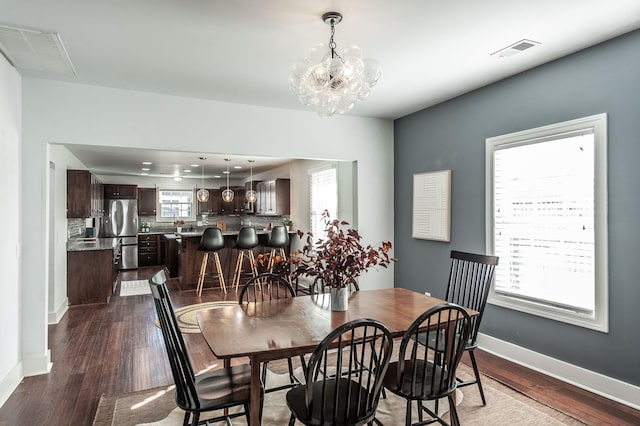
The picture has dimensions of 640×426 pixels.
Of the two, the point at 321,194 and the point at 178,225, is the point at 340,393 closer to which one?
the point at 321,194

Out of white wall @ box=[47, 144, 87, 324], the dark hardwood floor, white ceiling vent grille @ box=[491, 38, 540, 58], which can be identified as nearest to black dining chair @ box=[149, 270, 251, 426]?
the dark hardwood floor

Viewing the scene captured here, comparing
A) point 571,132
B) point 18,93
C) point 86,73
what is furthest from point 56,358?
point 571,132

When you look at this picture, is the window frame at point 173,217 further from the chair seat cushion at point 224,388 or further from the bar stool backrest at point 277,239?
the chair seat cushion at point 224,388

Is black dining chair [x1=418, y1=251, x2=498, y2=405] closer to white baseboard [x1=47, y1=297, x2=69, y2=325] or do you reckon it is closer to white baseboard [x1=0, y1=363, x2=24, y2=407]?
white baseboard [x1=0, y1=363, x2=24, y2=407]

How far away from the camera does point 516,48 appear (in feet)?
9.33

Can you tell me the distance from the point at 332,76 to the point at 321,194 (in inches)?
188

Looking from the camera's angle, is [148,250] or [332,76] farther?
[148,250]

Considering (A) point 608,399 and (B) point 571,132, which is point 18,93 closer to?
(B) point 571,132

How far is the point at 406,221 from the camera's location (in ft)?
16.0

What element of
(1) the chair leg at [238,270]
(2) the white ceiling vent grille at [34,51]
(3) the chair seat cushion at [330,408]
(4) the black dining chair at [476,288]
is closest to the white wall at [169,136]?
(2) the white ceiling vent grille at [34,51]

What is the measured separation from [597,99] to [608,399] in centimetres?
217

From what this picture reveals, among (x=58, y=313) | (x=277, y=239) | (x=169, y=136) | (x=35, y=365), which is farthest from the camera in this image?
(x=277, y=239)

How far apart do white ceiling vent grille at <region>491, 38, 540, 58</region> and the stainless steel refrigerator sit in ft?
29.6

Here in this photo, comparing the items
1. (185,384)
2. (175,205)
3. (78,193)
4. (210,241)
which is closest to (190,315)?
(210,241)
